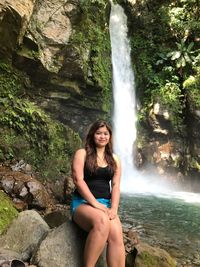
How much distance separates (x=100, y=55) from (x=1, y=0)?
6.88m

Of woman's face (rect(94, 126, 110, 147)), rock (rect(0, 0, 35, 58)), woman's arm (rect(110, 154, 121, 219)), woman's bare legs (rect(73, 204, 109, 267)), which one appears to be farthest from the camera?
rock (rect(0, 0, 35, 58))

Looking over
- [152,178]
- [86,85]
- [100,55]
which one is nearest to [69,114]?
[86,85]

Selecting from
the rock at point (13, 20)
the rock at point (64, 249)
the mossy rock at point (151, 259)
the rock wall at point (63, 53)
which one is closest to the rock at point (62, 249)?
the rock at point (64, 249)

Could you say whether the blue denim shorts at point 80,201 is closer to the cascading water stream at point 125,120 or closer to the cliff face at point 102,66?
the cliff face at point 102,66

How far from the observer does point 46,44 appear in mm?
11875

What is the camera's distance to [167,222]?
9359 millimetres

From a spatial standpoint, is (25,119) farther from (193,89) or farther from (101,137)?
(193,89)

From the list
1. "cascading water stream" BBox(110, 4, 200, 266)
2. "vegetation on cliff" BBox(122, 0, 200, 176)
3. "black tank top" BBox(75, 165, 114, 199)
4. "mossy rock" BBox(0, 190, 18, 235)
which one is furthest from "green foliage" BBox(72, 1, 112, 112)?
"black tank top" BBox(75, 165, 114, 199)

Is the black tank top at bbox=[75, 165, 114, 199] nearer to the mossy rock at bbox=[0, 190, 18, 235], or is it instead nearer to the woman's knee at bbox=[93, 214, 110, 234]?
the woman's knee at bbox=[93, 214, 110, 234]

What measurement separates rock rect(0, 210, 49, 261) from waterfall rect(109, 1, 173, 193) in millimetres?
11299

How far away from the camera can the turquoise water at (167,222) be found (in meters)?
7.29

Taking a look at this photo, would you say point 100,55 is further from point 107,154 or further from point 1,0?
point 107,154

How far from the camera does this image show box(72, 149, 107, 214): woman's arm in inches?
157

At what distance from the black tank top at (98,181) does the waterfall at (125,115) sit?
1182cm
